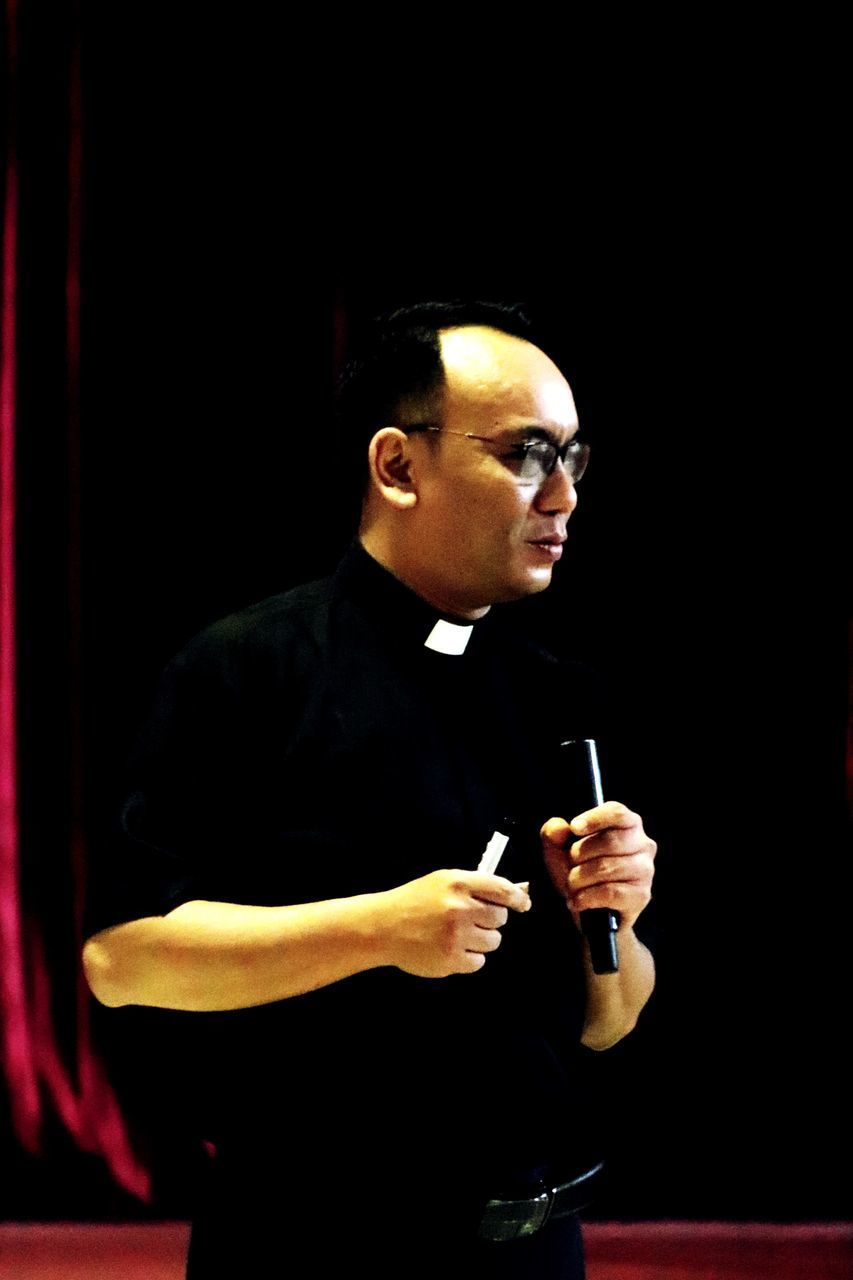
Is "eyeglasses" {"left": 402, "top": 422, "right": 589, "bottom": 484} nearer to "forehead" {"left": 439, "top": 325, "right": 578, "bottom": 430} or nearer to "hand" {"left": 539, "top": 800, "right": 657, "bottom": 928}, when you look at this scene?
"forehead" {"left": 439, "top": 325, "right": 578, "bottom": 430}

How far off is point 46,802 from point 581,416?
1.35m

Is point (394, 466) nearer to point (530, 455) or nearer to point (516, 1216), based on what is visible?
point (530, 455)

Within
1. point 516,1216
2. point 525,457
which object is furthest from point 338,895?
point 525,457

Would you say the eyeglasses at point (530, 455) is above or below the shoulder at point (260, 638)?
above

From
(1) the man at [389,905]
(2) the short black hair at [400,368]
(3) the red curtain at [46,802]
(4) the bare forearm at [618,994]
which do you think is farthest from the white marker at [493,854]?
(3) the red curtain at [46,802]

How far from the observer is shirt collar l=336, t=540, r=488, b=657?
4.35 feet

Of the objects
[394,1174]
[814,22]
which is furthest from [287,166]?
[394,1174]

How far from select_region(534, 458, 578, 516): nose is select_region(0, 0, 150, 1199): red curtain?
1.49 meters

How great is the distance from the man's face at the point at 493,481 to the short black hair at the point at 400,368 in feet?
0.11

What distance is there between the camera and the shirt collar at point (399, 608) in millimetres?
1325

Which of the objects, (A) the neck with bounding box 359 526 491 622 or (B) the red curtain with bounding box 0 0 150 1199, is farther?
(B) the red curtain with bounding box 0 0 150 1199

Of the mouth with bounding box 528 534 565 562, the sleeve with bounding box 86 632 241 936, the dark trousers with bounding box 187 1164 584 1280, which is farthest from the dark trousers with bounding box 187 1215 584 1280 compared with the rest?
the mouth with bounding box 528 534 565 562

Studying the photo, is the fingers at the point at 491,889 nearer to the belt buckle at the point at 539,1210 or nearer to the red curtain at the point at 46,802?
the belt buckle at the point at 539,1210

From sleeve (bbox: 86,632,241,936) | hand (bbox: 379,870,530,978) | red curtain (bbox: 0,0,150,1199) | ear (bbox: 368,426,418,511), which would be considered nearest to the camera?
hand (bbox: 379,870,530,978)
